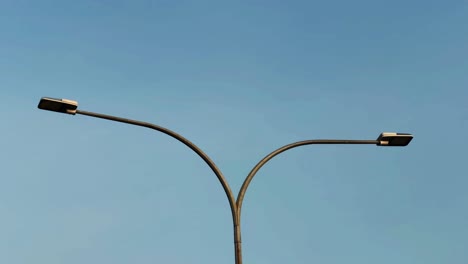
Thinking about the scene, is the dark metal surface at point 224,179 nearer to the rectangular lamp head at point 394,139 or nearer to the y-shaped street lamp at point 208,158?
the y-shaped street lamp at point 208,158

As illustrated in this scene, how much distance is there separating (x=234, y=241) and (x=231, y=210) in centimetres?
66

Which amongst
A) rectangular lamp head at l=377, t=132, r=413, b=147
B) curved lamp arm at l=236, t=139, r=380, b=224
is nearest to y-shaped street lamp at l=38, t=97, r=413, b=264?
curved lamp arm at l=236, t=139, r=380, b=224

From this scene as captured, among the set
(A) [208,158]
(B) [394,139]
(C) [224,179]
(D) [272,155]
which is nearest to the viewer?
(C) [224,179]

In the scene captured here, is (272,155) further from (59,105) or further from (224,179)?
(59,105)

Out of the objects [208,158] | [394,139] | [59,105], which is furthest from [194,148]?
[394,139]

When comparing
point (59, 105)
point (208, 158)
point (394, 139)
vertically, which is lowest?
point (208, 158)

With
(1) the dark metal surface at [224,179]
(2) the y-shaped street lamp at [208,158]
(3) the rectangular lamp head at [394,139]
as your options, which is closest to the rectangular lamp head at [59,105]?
(2) the y-shaped street lamp at [208,158]

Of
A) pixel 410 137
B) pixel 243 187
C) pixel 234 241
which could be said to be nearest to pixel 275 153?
pixel 243 187

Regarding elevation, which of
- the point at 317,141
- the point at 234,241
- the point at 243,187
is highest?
the point at 317,141

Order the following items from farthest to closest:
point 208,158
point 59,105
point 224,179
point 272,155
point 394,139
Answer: point 394,139, point 272,155, point 208,158, point 224,179, point 59,105

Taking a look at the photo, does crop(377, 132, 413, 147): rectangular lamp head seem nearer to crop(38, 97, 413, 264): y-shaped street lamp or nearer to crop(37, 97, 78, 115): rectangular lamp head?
crop(38, 97, 413, 264): y-shaped street lamp

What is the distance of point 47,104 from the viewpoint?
15.5 metres

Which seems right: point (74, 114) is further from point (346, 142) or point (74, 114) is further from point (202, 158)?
point (346, 142)

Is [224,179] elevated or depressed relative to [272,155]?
depressed
